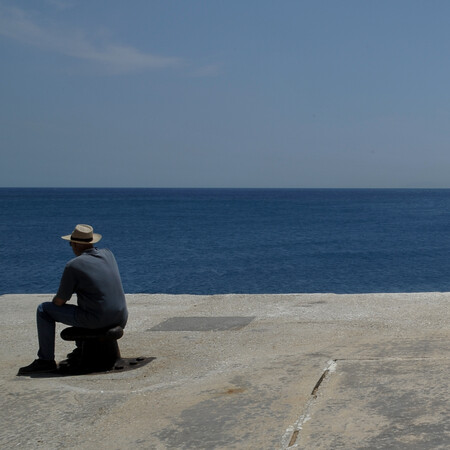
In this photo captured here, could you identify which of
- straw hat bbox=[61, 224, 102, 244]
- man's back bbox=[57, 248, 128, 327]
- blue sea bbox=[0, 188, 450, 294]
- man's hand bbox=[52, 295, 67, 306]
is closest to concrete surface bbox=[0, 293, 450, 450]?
man's back bbox=[57, 248, 128, 327]

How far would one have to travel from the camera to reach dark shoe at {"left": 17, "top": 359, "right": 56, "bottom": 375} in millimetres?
5441

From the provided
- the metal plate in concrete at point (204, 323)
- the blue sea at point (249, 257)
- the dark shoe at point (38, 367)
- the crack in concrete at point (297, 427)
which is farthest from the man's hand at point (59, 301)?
the blue sea at point (249, 257)

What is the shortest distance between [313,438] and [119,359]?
230 cm

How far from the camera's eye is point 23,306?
8484mm

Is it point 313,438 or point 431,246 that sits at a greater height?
point 313,438

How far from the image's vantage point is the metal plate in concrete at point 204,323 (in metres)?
6.84

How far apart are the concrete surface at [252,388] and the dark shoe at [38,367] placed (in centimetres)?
8

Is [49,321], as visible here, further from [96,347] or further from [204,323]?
[204,323]

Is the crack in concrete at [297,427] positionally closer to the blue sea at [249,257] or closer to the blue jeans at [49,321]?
the blue jeans at [49,321]

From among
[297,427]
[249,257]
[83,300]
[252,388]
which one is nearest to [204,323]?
[83,300]

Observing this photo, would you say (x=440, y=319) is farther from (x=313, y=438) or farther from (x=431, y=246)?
(x=431, y=246)

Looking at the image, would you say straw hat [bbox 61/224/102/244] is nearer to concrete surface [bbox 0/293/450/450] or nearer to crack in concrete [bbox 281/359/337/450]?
concrete surface [bbox 0/293/450/450]

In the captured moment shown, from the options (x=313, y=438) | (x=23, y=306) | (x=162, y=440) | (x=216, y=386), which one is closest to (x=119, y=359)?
(x=216, y=386)

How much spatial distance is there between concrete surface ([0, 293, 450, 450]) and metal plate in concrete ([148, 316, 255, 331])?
0.02 m
